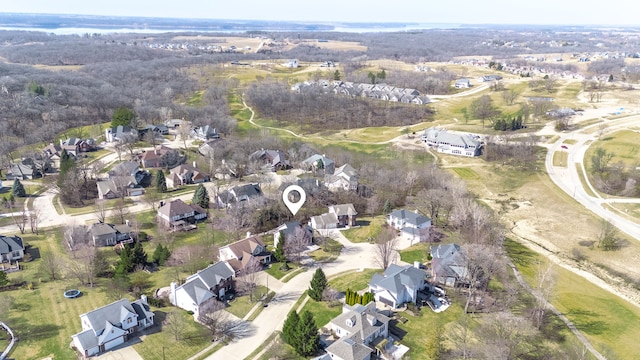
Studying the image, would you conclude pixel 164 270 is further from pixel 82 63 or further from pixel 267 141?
pixel 82 63

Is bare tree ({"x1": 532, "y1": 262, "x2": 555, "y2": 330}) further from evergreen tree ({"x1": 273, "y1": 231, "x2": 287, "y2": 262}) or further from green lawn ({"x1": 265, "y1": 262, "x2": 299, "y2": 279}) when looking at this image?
evergreen tree ({"x1": 273, "y1": 231, "x2": 287, "y2": 262})

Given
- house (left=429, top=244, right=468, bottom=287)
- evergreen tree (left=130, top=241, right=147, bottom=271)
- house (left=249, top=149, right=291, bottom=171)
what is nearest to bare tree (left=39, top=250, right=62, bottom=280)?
evergreen tree (left=130, top=241, right=147, bottom=271)

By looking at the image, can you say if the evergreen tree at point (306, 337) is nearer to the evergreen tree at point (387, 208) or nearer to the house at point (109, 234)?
the house at point (109, 234)

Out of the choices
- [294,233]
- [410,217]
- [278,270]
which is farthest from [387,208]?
[278,270]

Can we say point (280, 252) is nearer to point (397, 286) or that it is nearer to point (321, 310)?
point (321, 310)

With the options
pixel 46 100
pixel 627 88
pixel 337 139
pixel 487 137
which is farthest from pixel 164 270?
pixel 627 88
